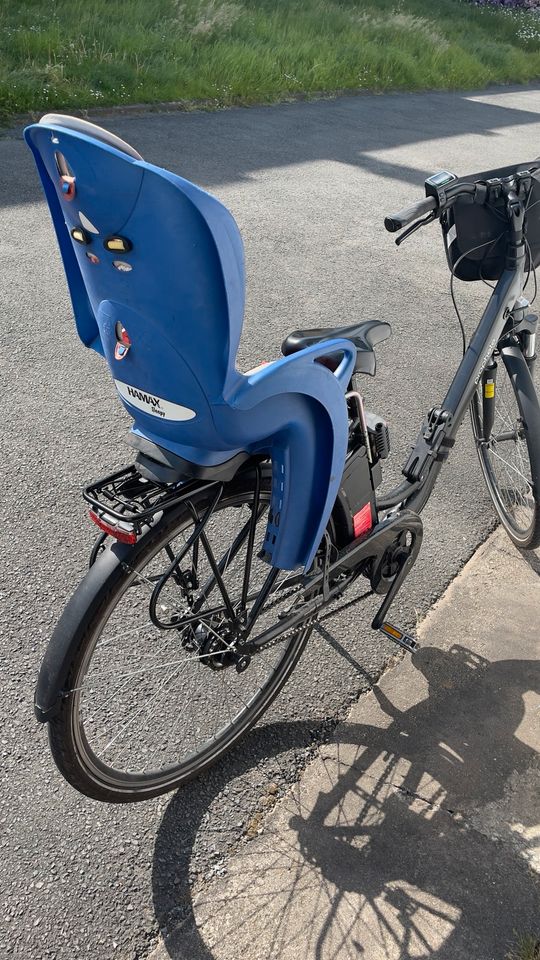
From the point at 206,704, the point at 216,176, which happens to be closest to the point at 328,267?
the point at 216,176

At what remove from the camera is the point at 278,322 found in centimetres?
545

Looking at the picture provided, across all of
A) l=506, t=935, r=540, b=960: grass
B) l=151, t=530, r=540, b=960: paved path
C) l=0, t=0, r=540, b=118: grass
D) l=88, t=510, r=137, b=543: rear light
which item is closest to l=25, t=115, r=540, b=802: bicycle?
l=88, t=510, r=137, b=543: rear light

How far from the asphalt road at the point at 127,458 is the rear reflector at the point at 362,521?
0.64 m

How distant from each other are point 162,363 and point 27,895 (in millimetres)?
1472

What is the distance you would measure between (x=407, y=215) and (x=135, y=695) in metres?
1.76

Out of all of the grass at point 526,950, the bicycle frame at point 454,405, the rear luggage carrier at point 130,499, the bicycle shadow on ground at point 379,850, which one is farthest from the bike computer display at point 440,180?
the grass at point 526,950

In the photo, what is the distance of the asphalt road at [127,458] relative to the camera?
224 centimetres

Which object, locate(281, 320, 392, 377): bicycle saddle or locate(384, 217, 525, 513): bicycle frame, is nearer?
locate(281, 320, 392, 377): bicycle saddle

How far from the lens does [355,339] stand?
7.86 feet

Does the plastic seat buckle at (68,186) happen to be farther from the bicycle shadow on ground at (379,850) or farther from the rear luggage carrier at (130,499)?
the bicycle shadow on ground at (379,850)

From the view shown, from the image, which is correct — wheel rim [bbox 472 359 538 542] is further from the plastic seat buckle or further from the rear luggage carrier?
the plastic seat buckle

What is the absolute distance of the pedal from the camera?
283 cm

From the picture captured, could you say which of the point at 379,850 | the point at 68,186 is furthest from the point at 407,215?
the point at 379,850

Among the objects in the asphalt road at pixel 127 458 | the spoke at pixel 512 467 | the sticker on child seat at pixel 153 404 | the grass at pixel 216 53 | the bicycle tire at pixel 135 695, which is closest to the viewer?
the sticker on child seat at pixel 153 404
